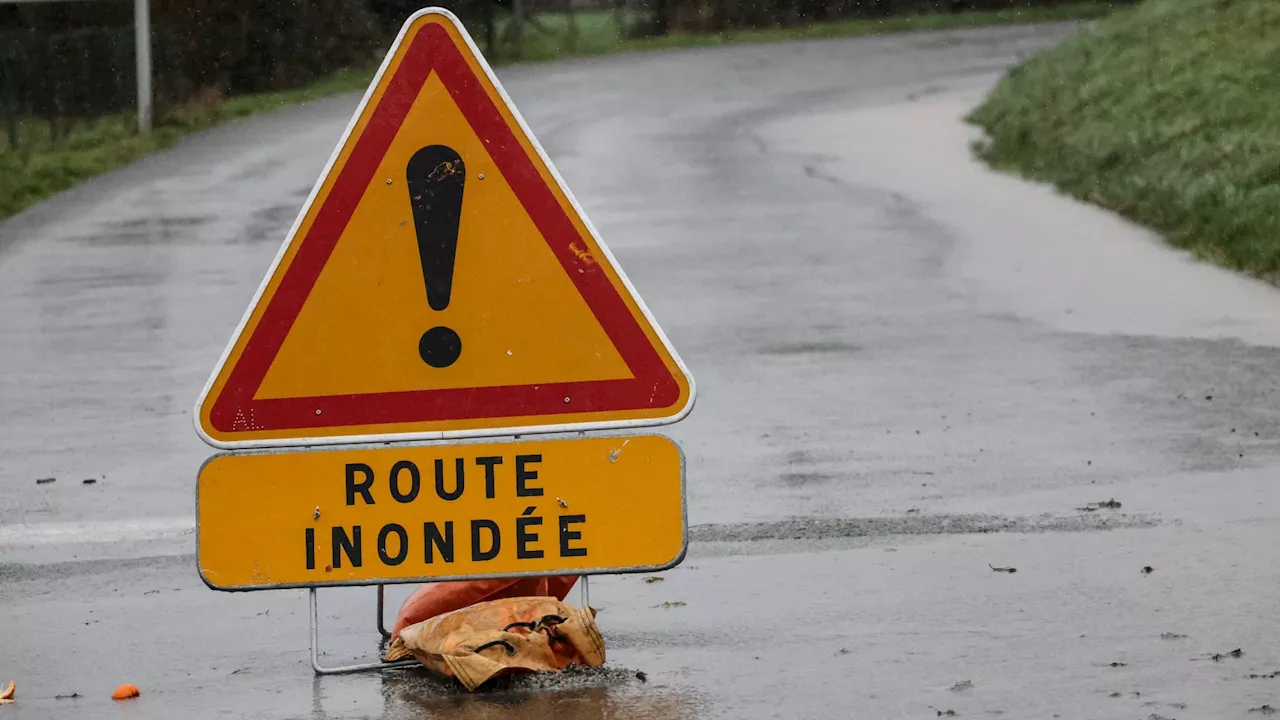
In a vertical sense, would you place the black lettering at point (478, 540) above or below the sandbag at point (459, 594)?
above

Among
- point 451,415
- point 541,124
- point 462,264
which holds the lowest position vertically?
point 541,124

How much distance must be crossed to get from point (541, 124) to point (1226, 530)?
62.2 feet

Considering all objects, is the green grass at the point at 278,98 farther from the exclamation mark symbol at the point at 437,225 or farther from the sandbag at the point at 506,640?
the exclamation mark symbol at the point at 437,225

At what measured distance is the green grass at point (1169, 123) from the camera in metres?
15.1

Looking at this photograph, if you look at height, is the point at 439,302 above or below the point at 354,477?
above

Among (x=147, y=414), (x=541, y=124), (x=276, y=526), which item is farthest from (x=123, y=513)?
(x=541, y=124)

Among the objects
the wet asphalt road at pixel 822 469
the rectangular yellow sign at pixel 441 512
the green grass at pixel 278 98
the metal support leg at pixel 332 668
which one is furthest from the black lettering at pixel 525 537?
the green grass at pixel 278 98

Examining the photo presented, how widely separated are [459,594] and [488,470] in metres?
0.55

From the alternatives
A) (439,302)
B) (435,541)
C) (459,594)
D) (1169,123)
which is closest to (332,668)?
(459,594)

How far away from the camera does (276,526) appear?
17.6 ft

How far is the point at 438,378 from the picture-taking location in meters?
5.33

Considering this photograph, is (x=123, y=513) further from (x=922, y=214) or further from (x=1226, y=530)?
(x=922, y=214)

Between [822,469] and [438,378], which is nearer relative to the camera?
[438,378]

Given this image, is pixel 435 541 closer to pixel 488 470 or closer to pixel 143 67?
pixel 488 470
